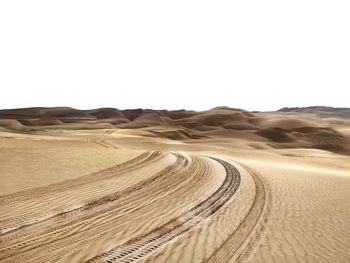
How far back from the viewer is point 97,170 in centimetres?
1356

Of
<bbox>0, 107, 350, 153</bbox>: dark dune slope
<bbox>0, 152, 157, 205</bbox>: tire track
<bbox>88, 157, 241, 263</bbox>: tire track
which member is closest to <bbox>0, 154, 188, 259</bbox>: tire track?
<bbox>88, 157, 241, 263</bbox>: tire track

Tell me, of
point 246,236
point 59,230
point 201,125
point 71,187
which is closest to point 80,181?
point 71,187

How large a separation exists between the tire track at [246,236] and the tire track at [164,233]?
0.81 m

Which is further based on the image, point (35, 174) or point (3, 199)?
point (35, 174)

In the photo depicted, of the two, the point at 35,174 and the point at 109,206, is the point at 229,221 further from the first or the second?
the point at 35,174

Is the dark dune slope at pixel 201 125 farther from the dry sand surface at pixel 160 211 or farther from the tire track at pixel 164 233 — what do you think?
the tire track at pixel 164 233

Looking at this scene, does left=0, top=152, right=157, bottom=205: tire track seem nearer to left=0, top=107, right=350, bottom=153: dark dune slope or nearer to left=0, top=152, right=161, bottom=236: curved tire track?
left=0, top=152, right=161, bottom=236: curved tire track

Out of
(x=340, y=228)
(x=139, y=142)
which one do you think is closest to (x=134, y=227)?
(x=340, y=228)

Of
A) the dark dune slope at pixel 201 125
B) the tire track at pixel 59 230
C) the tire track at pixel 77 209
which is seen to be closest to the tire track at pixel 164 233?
the tire track at pixel 59 230

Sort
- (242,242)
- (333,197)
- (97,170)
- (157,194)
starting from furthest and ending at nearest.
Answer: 1. (97,170)
2. (333,197)
3. (157,194)
4. (242,242)

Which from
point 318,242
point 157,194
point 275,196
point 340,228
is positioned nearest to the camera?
point 318,242

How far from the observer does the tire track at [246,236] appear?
20.5 ft

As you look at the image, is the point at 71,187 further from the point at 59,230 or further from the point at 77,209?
the point at 59,230

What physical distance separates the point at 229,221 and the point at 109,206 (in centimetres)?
253
